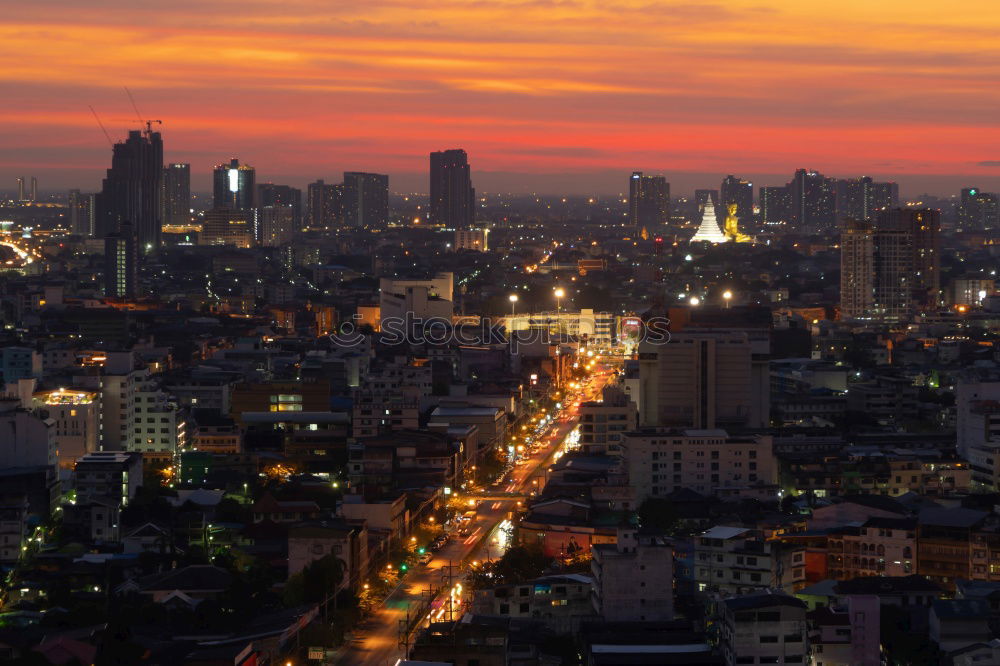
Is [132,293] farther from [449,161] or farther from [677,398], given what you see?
[449,161]

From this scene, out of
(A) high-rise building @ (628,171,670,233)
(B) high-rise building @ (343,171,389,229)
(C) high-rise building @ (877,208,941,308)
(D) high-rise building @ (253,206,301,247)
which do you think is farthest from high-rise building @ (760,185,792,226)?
(C) high-rise building @ (877,208,941,308)

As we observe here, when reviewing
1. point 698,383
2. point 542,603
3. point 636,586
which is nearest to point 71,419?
point 698,383

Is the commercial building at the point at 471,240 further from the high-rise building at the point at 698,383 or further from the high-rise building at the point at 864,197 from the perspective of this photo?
the high-rise building at the point at 698,383

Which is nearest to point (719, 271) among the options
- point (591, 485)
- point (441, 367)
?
point (441, 367)

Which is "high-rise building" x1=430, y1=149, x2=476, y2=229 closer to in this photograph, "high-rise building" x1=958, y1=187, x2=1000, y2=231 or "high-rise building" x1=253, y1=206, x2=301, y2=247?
"high-rise building" x1=253, y1=206, x2=301, y2=247

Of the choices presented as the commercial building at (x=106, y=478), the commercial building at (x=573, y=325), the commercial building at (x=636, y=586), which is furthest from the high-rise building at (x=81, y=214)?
the commercial building at (x=636, y=586)

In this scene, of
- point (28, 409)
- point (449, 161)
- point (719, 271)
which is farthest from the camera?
point (449, 161)

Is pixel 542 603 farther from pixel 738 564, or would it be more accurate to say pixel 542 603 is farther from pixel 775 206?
pixel 775 206
